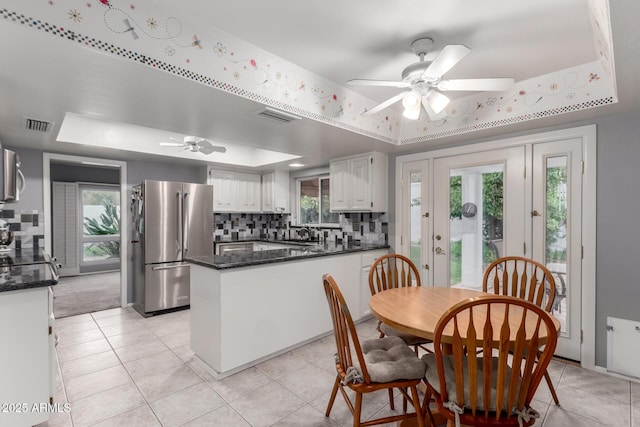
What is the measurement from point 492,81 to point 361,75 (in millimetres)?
987

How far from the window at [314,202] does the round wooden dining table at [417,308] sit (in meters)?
2.79

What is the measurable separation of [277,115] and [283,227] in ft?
11.5

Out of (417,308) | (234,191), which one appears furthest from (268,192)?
(417,308)

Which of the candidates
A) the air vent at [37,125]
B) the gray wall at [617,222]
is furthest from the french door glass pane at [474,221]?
the air vent at [37,125]

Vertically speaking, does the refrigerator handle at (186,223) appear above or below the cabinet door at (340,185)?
below

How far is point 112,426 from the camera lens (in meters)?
1.87

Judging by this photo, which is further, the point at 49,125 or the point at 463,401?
the point at 49,125

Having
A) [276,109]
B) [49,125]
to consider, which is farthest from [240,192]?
[276,109]

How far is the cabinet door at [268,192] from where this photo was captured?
5.44 meters

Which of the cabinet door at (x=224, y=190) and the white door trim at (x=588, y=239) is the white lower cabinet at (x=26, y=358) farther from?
the white door trim at (x=588, y=239)

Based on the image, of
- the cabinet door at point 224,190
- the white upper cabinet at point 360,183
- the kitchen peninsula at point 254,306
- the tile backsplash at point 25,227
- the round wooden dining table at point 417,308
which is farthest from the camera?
the cabinet door at point 224,190

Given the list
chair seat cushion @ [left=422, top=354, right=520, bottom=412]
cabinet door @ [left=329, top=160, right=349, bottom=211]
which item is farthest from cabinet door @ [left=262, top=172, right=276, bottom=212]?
chair seat cushion @ [left=422, top=354, right=520, bottom=412]

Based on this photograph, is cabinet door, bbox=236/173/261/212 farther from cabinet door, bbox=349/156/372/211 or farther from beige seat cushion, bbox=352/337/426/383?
beige seat cushion, bbox=352/337/426/383

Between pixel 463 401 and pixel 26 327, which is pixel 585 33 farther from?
pixel 26 327
